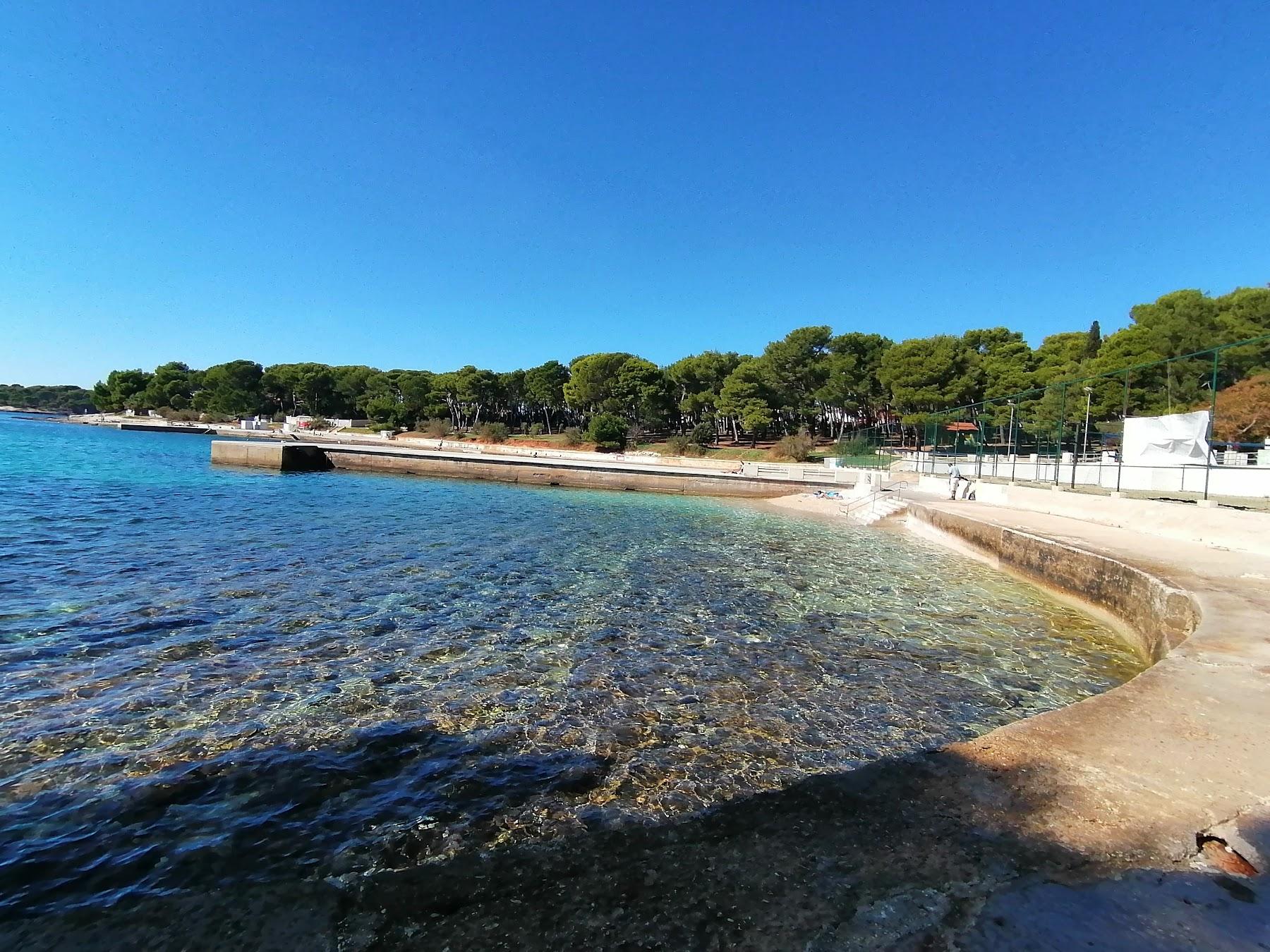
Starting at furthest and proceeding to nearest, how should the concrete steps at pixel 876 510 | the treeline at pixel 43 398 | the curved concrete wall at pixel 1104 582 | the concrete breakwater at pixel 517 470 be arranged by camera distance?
the treeline at pixel 43 398, the concrete breakwater at pixel 517 470, the concrete steps at pixel 876 510, the curved concrete wall at pixel 1104 582

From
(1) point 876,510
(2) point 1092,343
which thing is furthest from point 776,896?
(2) point 1092,343

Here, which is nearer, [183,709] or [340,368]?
[183,709]

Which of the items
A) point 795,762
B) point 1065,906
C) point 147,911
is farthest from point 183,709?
point 1065,906

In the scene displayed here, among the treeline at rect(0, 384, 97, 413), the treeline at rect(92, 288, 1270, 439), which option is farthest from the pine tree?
the treeline at rect(0, 384, 97, 413)

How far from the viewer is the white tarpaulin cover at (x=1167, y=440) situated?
15203 millimetres

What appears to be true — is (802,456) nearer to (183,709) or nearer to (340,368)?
Result: (183,709)

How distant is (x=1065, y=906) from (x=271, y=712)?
4.90 m

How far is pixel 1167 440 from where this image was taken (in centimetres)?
1572

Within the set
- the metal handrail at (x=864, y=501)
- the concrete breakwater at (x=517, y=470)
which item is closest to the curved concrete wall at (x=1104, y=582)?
the metal handrail at (x=864, y=501)

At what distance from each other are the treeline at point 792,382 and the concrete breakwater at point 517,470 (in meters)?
15.3

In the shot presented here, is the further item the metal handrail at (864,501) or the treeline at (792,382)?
the treeline at (792,382)

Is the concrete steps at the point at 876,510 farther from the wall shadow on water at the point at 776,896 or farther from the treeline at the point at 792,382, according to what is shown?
the wall shadow on water at the point at 776,896

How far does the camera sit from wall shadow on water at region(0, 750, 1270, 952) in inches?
82.9

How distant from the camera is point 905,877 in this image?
2.44m
